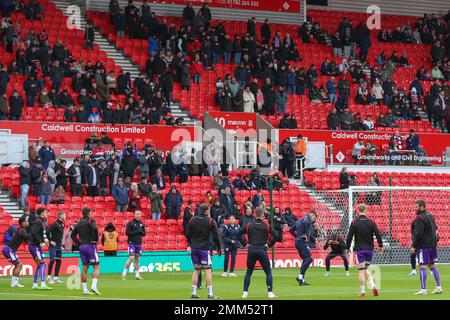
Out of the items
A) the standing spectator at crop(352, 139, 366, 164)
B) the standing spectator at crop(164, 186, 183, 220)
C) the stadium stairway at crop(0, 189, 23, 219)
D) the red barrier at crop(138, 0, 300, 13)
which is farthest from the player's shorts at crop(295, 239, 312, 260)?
the red barrier at crop(138, 0, 300, 13)

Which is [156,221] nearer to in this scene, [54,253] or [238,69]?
[54,253]

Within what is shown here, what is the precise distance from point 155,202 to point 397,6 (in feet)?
86.2

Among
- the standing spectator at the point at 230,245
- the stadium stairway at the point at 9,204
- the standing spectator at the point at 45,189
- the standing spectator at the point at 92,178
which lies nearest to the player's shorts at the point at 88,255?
the standing spectator at the point at 230,245

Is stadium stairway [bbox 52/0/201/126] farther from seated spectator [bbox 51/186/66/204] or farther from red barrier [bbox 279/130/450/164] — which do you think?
seated spectator [bbox 51/186/66/204]

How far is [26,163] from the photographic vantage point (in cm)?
3688

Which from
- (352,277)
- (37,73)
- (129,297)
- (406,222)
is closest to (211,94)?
(37,73)

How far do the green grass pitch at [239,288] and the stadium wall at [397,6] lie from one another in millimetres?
26585

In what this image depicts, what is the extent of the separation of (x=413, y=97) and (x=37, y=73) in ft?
61.4

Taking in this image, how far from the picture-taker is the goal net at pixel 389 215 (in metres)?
37.8

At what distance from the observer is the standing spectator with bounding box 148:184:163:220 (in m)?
38.1

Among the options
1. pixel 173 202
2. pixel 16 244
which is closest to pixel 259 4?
pixel 173 202

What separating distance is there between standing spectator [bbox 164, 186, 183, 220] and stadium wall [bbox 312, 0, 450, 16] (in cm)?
2173

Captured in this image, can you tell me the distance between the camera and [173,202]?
127ft

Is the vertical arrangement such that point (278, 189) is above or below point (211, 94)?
below
